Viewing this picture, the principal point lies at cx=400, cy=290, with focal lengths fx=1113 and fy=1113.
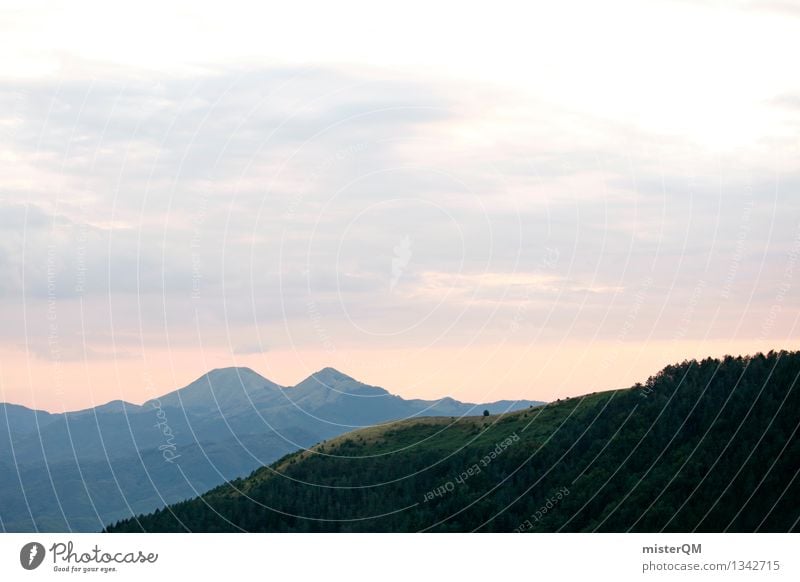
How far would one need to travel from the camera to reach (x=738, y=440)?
19962cm

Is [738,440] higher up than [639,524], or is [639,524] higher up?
[738,440]

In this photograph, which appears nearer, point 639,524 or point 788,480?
point 788,480
